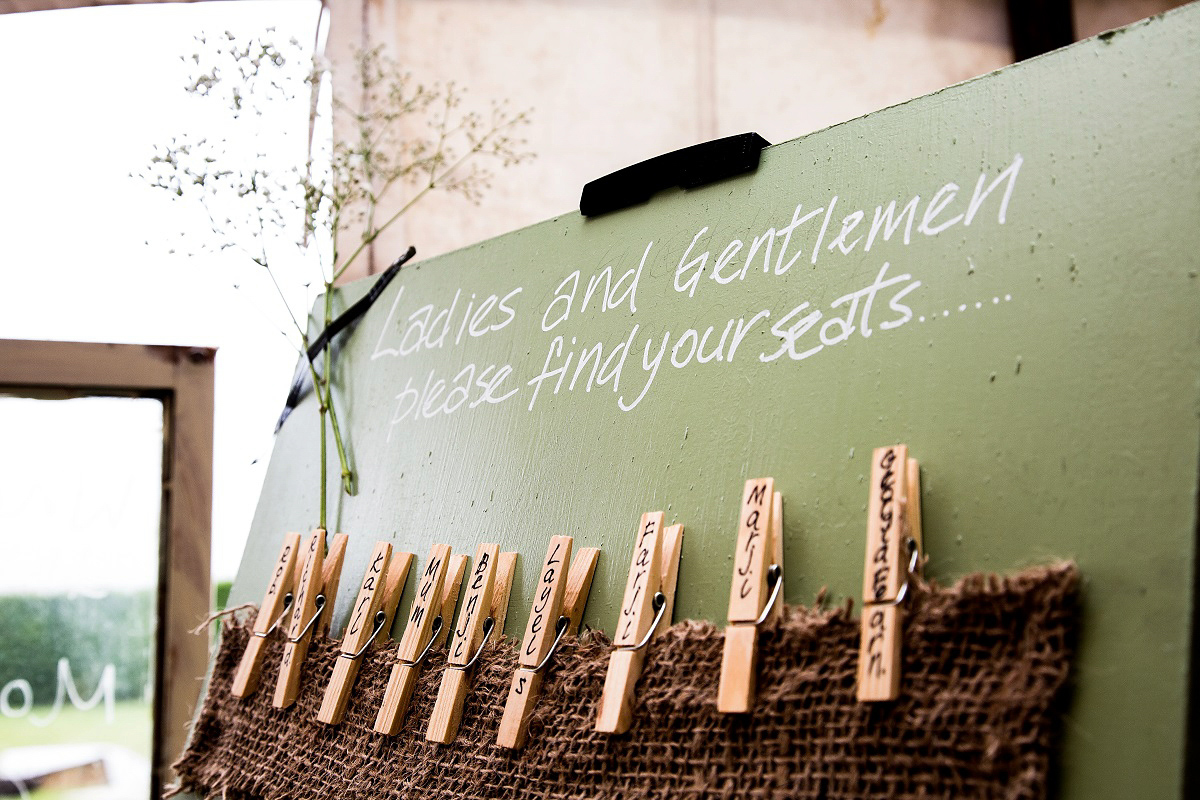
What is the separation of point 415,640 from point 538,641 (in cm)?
20

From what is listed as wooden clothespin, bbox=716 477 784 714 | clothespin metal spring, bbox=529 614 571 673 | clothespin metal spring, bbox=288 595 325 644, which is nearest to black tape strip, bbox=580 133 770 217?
wooden clothespin, bbox=716 477 784 714

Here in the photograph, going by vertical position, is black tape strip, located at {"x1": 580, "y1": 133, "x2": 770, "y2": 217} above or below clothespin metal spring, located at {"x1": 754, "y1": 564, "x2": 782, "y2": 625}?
above

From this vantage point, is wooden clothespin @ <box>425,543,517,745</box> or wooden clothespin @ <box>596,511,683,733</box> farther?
wooden clothespin @ <box>425,543,517,745</box>

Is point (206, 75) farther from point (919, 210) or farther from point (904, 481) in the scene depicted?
point (904, 481)

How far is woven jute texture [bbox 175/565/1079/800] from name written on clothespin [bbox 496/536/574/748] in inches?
0.5

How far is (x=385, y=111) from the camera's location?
6.40 feet

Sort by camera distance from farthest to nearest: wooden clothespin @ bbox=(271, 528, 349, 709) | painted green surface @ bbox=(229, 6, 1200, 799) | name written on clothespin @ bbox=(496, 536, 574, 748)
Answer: wooden clothespin @ bbox=(271, 528, 349, 709), name written on clothespin @ bbox=(496, 536, 574, 748), painted green surface @ bbox=(229, 6, 1200, 799)

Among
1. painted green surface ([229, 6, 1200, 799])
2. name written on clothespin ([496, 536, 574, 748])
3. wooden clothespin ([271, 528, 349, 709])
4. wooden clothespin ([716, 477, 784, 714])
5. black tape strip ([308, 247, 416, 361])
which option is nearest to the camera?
painted green surface ([229, 6, 1200, 799])

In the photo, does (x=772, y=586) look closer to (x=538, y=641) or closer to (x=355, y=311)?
(x=538, y=641)

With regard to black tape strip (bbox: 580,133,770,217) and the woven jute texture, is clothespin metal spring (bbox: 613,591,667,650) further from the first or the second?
black tape strip (bbox: 580,133,770,217)

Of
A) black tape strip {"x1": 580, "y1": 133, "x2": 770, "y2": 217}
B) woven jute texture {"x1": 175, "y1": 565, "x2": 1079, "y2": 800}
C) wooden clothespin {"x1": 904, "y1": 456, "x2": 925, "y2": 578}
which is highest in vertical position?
black tape strip {"x1": 580, "y1": 133, "x2": 770, "y2": 217}

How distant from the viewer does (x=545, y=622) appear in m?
1.01

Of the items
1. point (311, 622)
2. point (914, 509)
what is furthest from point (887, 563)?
point (311, 622)

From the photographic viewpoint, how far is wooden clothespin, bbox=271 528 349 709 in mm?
1267
